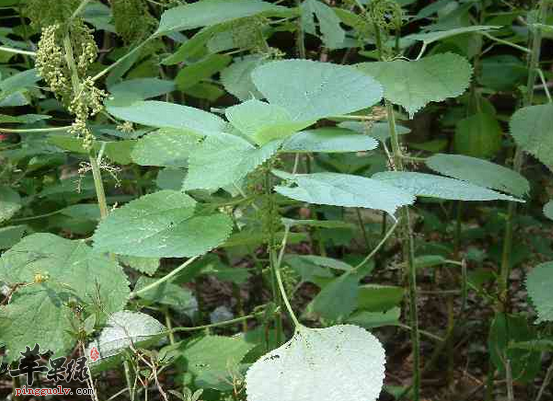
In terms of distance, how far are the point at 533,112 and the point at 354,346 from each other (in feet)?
3.02

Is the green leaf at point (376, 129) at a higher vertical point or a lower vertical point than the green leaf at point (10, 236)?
higher

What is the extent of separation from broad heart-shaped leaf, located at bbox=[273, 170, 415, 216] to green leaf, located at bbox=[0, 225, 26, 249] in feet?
2.27

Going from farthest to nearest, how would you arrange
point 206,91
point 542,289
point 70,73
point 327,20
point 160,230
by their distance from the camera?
point 206,91
point 327,20
point 542,289
point 70,73
point 160,230

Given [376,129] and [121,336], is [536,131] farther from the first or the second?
[121,336]

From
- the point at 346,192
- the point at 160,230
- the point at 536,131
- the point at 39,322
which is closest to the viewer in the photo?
the point at 346,192

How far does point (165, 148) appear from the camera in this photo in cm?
103

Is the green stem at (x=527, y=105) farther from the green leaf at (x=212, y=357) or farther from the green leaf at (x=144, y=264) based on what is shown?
the green leaf at (x=144, y=264)

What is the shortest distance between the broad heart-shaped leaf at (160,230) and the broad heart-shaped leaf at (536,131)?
0.84 m

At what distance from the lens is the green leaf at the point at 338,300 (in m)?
1.39

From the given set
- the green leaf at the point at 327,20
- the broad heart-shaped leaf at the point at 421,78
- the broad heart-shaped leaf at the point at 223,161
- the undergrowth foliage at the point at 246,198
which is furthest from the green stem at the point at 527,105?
the broad heart-shaped leaf at the point at 223,161

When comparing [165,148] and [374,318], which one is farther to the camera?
[374,318]

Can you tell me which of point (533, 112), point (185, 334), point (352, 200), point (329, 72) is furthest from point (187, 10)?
point (185, 334)

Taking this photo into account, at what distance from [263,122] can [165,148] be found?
0.98 feet

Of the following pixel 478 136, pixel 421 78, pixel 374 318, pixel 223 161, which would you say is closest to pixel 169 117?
pixel 223 161
